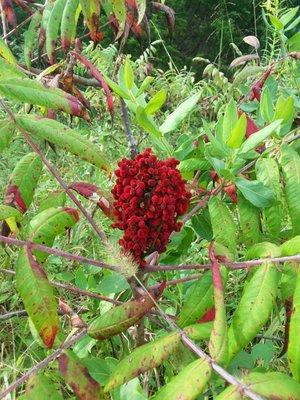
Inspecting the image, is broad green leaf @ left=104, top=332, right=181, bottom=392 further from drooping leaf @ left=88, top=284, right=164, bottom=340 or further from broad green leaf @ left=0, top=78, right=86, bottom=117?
broad green leaf @ left=0, top=78, right=86, bottom=117

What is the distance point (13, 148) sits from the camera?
4.01m

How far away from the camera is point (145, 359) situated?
1146 millimetres

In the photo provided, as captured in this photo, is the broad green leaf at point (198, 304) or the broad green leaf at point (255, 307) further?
the broad green leaf at point (198, 304)

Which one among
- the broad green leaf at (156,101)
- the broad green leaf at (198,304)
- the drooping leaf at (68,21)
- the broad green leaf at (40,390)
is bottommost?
the broad green leaf at (198,304)

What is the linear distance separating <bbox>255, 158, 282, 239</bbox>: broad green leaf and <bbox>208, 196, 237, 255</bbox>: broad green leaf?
0.09m

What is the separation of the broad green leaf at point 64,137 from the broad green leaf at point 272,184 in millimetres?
351

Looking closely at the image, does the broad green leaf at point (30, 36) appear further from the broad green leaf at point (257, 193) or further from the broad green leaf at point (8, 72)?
the broad green leaf at point (257, 193)

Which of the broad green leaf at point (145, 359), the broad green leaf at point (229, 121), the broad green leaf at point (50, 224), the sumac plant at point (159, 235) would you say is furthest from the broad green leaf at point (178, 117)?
the broad green leaf at point (145, 359)

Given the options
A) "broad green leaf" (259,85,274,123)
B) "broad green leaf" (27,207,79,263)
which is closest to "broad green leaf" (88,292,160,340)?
"broad green leaf" (27,207,79,263)

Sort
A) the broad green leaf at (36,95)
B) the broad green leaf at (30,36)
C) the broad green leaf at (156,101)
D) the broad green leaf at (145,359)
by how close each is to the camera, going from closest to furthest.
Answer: the broad green leaf at (145,359) → the broad green leaf at (36,95) → the broad green leaf at (156,101) → the broad green leaf at (30,36)

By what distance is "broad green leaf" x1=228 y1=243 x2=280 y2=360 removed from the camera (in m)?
1.15

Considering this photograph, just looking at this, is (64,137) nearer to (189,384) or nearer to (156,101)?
(156,101)

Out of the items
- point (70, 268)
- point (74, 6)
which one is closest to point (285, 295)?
point (74, 6)

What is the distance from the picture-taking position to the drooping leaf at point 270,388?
3.26 ft
